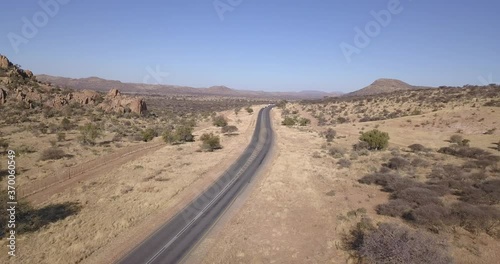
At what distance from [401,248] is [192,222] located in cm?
1057

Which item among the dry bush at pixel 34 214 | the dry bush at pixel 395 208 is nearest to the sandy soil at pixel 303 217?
the dry bush at pixel 395 208

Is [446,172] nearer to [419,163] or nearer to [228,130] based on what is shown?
[419,163]

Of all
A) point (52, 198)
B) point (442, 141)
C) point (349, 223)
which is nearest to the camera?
point (349, 223)

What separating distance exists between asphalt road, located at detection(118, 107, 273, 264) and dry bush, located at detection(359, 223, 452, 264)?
806cm

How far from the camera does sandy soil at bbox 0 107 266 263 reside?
14445 millimetres

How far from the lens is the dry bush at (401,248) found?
11.8 m

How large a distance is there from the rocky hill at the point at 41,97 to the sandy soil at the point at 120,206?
3750 cm

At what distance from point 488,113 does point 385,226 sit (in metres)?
44.4

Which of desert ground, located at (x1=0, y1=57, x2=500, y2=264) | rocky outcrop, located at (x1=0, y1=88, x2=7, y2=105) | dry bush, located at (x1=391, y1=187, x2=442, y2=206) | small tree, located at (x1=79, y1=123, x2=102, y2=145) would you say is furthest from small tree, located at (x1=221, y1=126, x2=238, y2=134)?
rocky outcrop, located at (x1=0, y1=88, x2=7, y2=105)

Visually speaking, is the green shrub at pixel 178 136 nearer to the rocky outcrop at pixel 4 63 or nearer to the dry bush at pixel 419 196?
the dry bush at pixel 419 196

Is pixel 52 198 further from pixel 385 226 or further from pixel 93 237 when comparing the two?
pixel 385 226

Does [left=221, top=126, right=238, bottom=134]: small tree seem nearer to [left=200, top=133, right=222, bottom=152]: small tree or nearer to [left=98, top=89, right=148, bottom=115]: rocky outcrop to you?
[left=200, top=133, right=222, bottom=152]: small tree

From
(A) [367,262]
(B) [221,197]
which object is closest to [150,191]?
(B) [221,197]

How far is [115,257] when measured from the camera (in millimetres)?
13984
